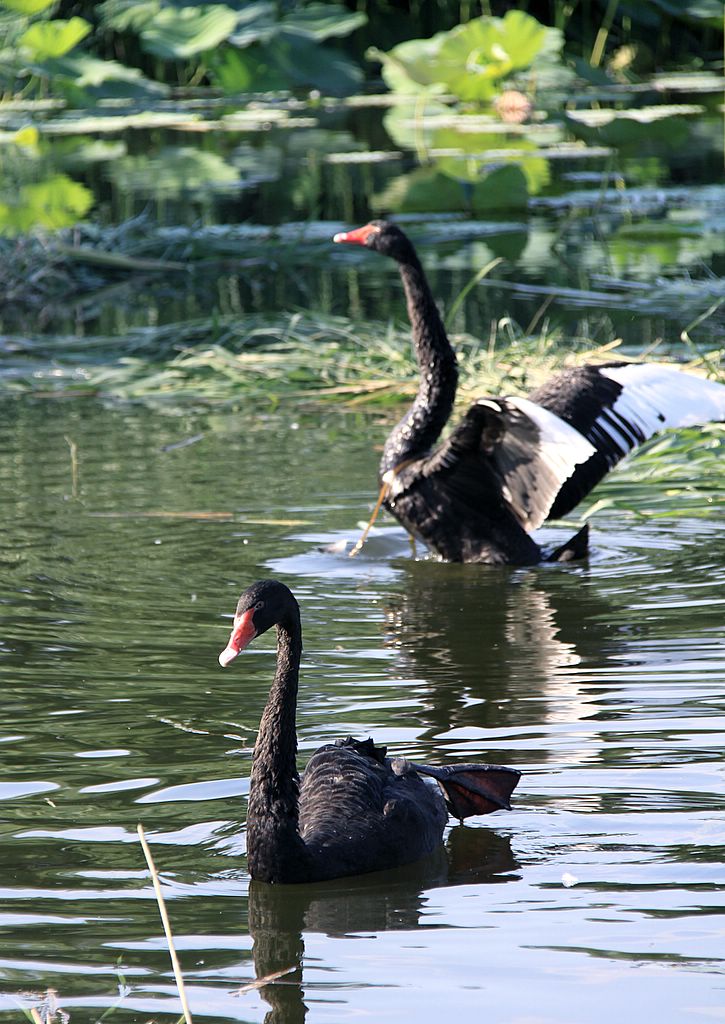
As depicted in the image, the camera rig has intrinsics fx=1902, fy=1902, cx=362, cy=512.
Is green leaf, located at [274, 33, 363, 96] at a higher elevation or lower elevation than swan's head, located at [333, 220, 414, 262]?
lower

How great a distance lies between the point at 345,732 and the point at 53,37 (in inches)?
546

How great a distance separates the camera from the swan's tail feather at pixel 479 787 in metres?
3.97

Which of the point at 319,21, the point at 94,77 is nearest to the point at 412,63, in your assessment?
the point at 319,21

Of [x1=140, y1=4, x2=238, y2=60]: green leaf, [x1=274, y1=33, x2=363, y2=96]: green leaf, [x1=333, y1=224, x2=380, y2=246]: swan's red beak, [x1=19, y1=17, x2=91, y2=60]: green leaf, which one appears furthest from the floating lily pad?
[x1=333, y1=224, x2=380, y2=246]: swan's red beak

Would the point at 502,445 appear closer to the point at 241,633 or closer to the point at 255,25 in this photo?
the point at 241,633

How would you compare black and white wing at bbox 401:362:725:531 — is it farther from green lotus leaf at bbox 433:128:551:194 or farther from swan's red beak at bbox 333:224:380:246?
green lotus leaf at bbox 433:128:551:194

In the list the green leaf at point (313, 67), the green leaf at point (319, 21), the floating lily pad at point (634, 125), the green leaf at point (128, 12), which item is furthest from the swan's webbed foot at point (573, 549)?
the green leaf at point (313, 67)

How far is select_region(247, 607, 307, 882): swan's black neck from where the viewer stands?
12.3ft

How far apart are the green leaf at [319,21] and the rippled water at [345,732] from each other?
11830mm

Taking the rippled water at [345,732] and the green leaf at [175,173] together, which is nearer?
the rippled water at [345,732]

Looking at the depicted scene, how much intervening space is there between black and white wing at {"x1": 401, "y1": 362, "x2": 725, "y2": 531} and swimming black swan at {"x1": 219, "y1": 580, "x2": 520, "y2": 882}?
223 centimetres

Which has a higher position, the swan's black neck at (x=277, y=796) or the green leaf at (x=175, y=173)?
the swan's black neck at (x=277, y=796)

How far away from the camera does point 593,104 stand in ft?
65.0

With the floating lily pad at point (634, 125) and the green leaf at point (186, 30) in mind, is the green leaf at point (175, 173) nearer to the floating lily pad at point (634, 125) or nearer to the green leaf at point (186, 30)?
the green leaf at point (186, 30)
